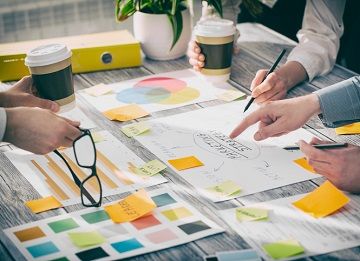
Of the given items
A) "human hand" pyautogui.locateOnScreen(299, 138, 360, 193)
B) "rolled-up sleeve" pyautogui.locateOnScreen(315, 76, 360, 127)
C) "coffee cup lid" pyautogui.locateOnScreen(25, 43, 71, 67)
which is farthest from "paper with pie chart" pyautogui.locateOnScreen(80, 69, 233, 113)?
"human hand" pyautogui.locateOnScreen(299, 138, 360, 193)

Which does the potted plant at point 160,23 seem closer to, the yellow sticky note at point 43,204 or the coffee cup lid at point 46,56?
the coffee cup lid at point 46,56

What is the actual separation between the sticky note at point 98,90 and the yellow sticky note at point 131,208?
0.55 meters

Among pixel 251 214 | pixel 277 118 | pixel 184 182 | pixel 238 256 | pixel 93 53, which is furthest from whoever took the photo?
pixel 93 53

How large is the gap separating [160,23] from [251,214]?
85 centimetres

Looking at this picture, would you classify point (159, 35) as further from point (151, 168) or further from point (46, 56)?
point (151, 168)

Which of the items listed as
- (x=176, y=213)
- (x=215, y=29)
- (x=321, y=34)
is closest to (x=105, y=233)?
(x=176, y=213)

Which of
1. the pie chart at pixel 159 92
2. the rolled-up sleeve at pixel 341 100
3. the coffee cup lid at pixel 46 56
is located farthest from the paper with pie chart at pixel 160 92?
the rolled-up sleeve at pixel 341 100

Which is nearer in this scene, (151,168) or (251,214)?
(251,214)

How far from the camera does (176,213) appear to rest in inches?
45.4

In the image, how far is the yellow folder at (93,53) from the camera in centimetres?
177

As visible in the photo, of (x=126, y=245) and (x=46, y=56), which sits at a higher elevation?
(x=46, y=56)

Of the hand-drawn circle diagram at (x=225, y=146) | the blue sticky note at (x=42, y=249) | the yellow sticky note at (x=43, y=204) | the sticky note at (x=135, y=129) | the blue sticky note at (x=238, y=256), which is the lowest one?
the yellow sticky note at (x=43, y=204)

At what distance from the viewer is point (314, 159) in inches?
49.6

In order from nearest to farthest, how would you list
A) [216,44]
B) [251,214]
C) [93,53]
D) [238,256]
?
[238,256] < [251,214] < [216,44] < [93,53]
